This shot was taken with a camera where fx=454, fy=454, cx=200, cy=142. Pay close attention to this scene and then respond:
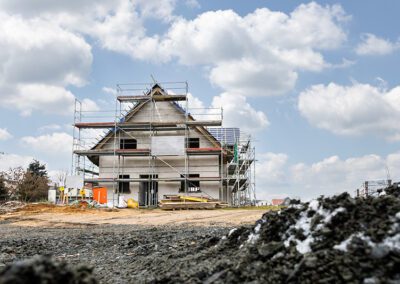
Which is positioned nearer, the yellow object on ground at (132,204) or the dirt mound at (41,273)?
the dirt mound at (41,273)

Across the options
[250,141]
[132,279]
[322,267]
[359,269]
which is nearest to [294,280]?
[322,267]

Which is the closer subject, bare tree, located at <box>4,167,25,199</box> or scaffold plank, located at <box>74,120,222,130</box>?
scaffold plank, located at <box>74,120,222,130</box>

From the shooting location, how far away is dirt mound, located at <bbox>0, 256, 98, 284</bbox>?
2402mm

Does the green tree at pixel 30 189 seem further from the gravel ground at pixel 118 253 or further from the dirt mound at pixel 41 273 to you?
the dirt mound at pixel 41 273

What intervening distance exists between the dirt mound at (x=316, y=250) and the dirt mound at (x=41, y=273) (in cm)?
177

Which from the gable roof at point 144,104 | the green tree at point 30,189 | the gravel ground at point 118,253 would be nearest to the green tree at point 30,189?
the green tree at point 30,189

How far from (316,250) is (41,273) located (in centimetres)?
247

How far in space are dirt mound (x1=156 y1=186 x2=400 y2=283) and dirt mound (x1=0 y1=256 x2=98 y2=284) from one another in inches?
69.8

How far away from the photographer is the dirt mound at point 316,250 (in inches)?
140

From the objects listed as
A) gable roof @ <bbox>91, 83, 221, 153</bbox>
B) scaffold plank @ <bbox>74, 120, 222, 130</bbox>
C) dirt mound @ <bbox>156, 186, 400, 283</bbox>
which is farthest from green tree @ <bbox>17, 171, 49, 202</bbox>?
dirt mound @ <bbox>156, 186, 400, 283</bbox>

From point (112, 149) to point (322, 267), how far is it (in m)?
30.9

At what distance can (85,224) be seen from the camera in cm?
1688

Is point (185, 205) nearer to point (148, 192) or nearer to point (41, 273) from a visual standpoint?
point (148, 192)

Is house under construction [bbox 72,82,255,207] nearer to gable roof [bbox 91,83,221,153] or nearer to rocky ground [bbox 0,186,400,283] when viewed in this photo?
gable roof [bbox 91,83,221,153]
